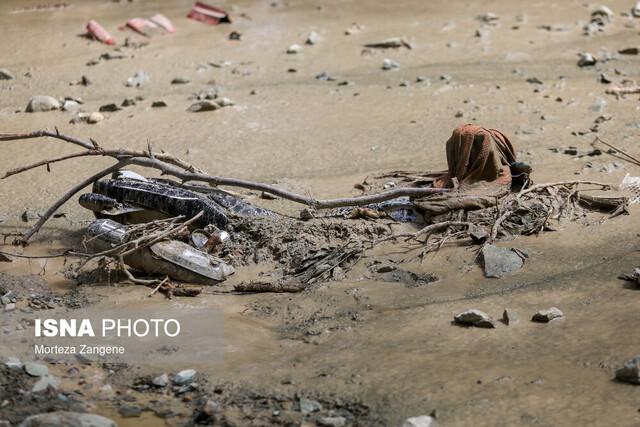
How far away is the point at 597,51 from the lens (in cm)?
772

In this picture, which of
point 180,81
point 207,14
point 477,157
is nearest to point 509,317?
point 477,157

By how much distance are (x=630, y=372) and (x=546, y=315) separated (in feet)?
2.11

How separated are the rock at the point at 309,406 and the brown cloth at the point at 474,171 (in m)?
1.89

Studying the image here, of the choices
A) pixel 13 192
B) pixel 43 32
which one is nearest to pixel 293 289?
pixel 13 192

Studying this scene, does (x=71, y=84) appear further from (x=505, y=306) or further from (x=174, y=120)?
(x=505, y=306)

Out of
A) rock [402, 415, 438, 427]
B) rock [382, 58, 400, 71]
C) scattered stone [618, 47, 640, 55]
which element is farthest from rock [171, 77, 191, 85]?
rock [402, 415, 438, 427]

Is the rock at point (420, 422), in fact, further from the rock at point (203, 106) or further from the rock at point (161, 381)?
the rock at point (203, 106)

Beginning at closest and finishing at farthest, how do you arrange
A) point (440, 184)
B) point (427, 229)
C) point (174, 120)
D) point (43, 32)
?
1. point (427, 229)
2. point (440, 184)
3. point (174, 120)
4. point (43, 32)

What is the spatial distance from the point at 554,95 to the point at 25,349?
14.5 feet

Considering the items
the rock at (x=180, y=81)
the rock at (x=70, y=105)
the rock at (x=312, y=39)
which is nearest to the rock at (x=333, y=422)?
the rock at (x=70, y=105)

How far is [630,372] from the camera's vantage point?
10.9 ft

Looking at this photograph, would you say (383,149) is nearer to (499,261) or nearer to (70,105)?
(499,261)

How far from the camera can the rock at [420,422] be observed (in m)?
3.18

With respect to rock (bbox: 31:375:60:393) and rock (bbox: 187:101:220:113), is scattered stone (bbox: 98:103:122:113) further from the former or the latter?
rock (bbox: 31:375:60:393)
